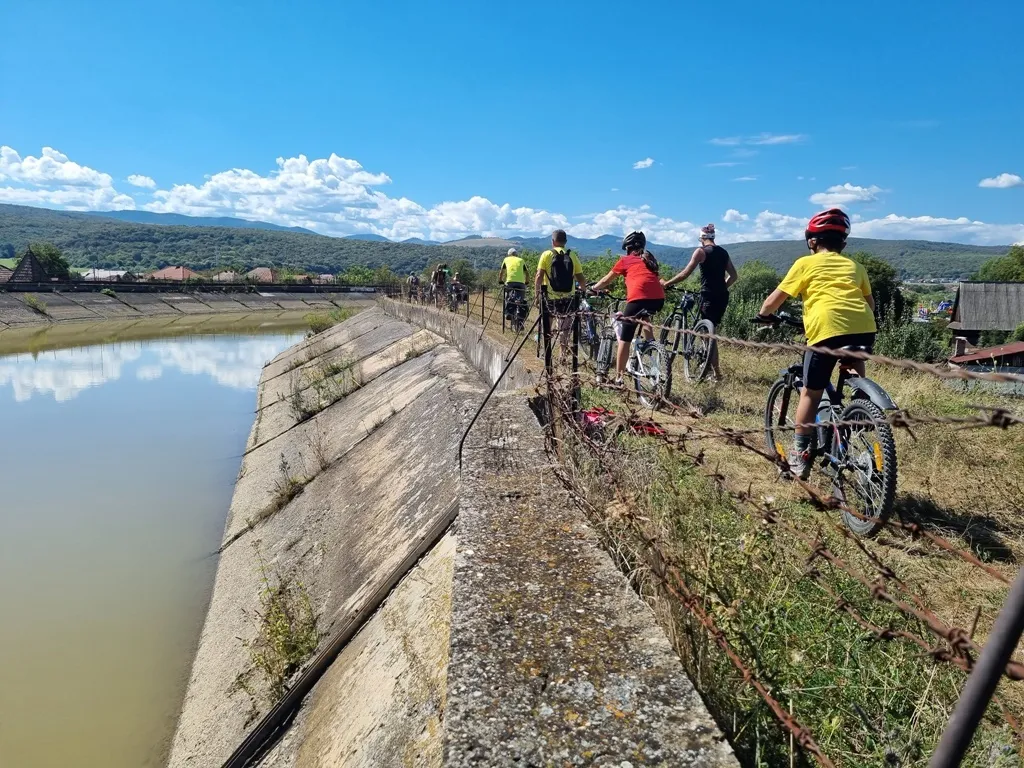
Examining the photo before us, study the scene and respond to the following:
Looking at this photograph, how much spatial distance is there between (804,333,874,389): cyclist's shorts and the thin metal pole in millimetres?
2975

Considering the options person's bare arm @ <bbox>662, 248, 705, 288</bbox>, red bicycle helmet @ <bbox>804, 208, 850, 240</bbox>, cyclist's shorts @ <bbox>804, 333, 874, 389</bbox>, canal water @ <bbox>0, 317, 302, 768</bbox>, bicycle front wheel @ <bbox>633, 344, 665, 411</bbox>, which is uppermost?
red bicycle helmet @ <bbox>804, 208, 850, 240</bbox>

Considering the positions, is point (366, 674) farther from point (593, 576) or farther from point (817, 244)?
point (817, 244)

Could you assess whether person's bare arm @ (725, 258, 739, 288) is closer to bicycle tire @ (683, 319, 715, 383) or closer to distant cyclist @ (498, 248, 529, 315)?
bicycle tire @ (683, 319, 715, 383)

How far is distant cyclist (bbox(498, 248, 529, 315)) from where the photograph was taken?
10531mm

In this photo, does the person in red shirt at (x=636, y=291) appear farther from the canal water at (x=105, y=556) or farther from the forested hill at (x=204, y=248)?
the forested hill at (x=204, y=248)

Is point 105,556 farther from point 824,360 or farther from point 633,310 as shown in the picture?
point 824,360

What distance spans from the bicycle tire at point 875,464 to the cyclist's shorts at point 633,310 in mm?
2683

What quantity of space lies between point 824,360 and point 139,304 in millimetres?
47296

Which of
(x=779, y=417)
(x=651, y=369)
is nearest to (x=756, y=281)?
(x=651, y=369)

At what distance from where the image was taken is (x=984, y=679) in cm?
98

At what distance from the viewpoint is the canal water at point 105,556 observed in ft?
17.3

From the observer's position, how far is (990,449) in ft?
16.6

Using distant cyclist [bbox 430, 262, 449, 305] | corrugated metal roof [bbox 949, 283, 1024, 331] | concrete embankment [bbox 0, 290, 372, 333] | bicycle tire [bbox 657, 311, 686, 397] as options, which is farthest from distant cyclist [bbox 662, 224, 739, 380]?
corrugated metal roof [bbox 949, 283, 1024, 331]

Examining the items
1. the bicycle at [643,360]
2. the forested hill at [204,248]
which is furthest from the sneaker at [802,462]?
the forested hill at [204,248]
